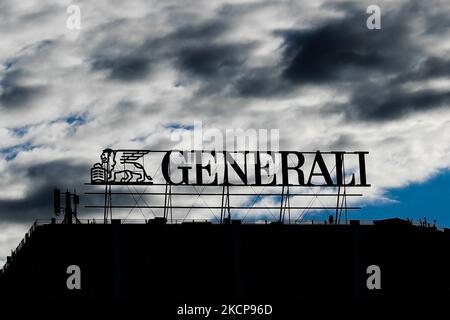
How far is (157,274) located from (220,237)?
6120 millimetres

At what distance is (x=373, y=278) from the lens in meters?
108

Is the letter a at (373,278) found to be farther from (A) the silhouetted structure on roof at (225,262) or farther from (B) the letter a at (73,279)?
(B) the letter a at (73,279)

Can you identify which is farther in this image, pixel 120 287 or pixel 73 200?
pixel 73 200

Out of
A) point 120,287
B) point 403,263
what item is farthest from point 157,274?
point 403,263

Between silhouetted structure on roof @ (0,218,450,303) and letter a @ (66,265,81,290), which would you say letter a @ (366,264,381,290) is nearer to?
silhouetted structure on roof @ (0,218,450,303)

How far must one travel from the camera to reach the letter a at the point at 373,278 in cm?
10750

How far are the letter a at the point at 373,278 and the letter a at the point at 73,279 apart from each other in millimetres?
23897

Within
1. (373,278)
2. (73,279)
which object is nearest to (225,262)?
(373,278)

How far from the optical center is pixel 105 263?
345ft

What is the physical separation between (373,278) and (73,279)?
24.9m

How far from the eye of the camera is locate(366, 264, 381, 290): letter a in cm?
10750

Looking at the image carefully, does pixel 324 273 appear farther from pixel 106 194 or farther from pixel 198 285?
pixel 106 194

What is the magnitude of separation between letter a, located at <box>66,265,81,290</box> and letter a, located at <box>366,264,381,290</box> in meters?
23.9

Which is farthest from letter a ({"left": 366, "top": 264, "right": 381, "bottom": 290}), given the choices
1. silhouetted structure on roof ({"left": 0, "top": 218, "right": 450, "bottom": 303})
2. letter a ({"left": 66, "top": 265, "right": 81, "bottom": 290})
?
letter a ({"left": 66, "top": 265, "right": 81, "bottom": 290})
